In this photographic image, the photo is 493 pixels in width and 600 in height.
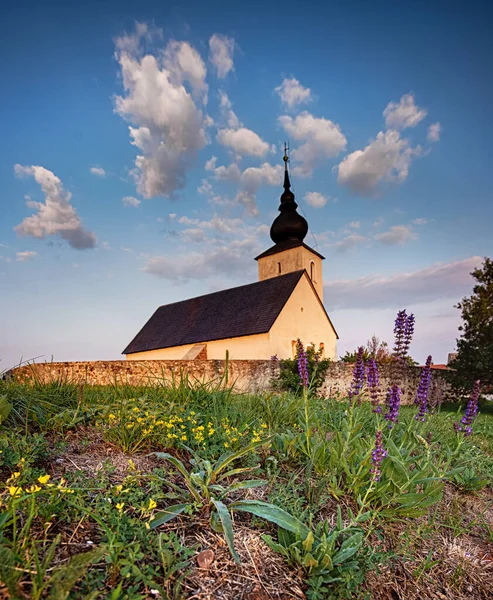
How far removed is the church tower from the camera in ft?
98.0

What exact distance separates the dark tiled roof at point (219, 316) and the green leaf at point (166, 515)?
18.0 metres

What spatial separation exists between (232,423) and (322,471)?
88cm

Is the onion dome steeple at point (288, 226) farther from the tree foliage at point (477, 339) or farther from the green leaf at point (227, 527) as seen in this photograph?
the green leaf at point (227, 527)

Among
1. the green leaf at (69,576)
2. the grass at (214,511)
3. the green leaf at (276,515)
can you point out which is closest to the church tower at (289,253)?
the grass at (214,511)

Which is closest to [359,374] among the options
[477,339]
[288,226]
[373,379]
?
[373,379]

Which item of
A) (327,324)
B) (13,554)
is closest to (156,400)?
(13,554)

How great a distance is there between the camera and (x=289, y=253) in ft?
99.5

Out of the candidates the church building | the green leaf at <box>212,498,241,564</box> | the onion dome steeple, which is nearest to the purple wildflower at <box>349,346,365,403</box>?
the green leaf at <box>212,498,241,564</box>

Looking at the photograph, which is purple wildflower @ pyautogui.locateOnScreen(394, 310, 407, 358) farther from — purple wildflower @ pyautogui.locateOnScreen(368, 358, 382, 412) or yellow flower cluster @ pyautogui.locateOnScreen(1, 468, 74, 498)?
yellow flower cluster @ pyautogui.locateOnScreen(1, 468, 74, 498)

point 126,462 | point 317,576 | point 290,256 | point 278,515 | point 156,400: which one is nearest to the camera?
point 317,576

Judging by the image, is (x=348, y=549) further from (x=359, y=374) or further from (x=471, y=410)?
(x=471, y=410)

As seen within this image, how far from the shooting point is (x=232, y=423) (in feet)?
9.92

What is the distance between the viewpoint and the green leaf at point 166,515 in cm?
169

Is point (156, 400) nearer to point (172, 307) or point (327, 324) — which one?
point (327, 324)
